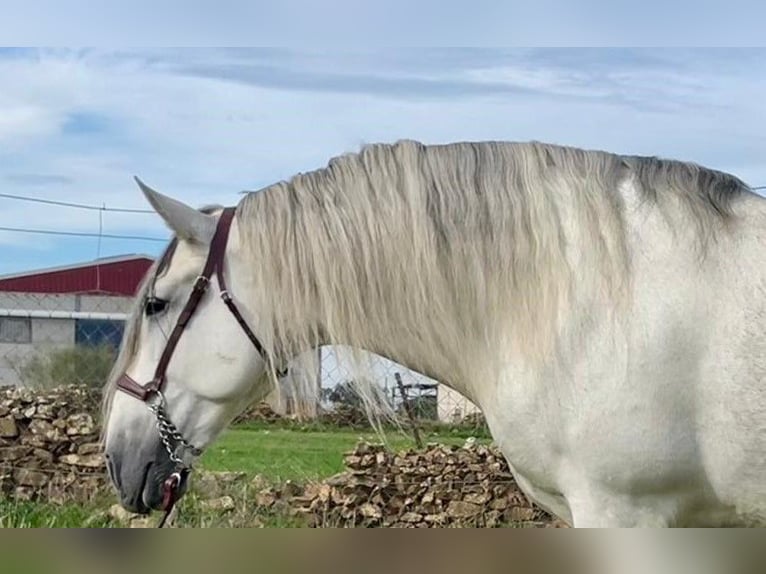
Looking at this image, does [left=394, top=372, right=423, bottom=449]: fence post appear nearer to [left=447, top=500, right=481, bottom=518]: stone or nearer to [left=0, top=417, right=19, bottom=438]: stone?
[left=447, top=500, right=481, bottom=518]: stone

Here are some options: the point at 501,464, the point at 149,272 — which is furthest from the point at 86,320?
the point at 149,272

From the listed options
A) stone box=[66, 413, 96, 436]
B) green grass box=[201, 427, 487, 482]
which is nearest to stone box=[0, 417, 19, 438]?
stone box=[66, 413, 96, 436]

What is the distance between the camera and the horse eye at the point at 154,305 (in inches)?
113

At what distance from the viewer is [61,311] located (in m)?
19.2

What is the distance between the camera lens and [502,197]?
8.90ft

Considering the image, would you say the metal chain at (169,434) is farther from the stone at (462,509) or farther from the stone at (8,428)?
the stone at (8,428)

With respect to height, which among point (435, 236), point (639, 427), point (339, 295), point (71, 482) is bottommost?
point (71, 482)

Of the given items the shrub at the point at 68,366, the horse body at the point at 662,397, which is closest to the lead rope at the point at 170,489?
the horse body at the point at 662,397

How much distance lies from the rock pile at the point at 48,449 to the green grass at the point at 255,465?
10.2 inches

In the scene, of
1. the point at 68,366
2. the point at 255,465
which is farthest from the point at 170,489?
the point at 68,366

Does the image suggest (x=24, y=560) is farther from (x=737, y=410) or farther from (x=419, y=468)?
(x=419, y=468)

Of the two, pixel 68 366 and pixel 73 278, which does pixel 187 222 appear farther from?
pixel 73 278

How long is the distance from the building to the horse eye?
0.57 metres

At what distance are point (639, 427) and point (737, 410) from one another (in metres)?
0.25
